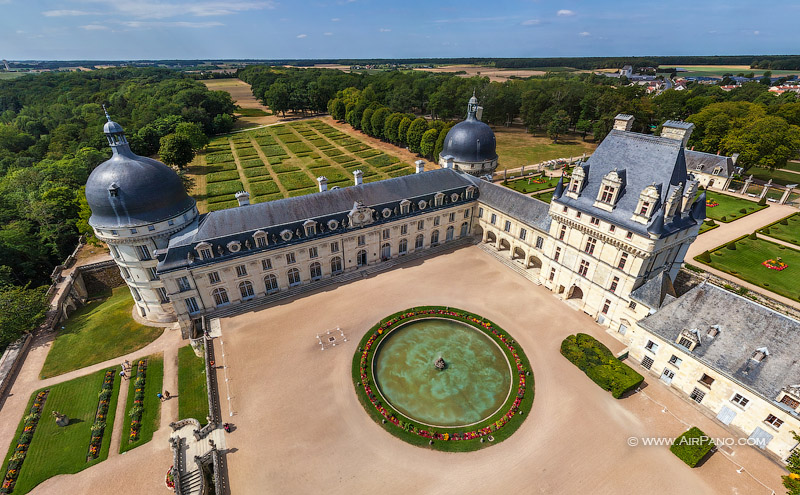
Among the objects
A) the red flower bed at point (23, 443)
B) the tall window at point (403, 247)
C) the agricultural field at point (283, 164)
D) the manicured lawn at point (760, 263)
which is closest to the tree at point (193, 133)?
the agricultural field at point (283, 164)

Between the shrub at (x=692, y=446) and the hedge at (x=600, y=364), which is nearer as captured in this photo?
the shrub at (x=692, y=446)

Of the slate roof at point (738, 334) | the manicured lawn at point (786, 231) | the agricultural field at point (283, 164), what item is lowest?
the manicured lawn at point (786, 231)

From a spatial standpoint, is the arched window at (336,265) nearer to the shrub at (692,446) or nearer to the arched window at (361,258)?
the arched window at (361,258)

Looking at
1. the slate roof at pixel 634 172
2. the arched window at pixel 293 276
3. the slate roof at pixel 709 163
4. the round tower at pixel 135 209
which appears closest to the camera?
the slate roof at pixel 634 172

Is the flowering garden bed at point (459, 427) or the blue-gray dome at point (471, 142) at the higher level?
the blue-gray dome at point (471, 142)

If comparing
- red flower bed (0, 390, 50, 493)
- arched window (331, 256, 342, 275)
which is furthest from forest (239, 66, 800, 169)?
red flower bed (0, 390, 50, 493)

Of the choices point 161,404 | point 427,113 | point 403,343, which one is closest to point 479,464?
point 403,343

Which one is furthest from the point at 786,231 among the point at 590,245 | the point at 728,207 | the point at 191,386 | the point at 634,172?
the point at 191,386

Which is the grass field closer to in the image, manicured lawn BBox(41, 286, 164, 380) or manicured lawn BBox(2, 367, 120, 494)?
manicured lawn BBox(41, 286, 164, 380)
